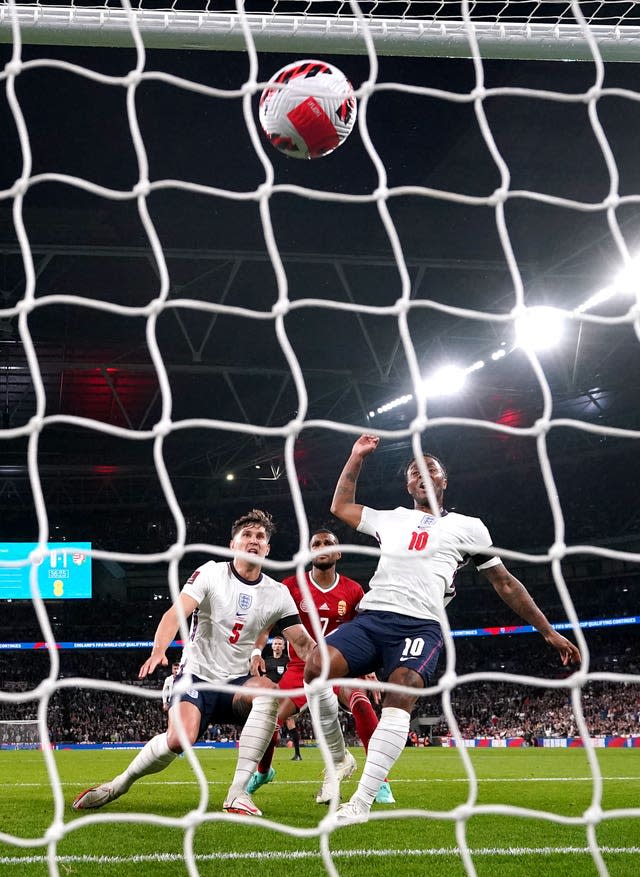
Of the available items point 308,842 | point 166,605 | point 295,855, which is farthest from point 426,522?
point 166,605

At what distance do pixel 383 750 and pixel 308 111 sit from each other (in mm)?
2977

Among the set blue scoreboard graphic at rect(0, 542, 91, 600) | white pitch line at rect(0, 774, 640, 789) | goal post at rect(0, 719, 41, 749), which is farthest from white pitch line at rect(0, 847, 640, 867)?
goal post at rect(0, 719, 41, 749)

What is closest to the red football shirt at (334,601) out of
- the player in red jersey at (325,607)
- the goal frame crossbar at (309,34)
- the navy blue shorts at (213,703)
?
the player in red jersey at (325,607)

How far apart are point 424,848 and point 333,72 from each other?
343 cm

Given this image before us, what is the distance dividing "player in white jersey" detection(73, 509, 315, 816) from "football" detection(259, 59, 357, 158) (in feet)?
7.35

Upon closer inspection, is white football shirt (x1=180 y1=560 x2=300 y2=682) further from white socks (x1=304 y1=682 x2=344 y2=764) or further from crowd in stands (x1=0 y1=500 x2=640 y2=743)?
crowd in stands (x1=0 y1=500 x2=640 y2=743)

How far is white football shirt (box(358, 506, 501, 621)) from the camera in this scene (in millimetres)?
5000

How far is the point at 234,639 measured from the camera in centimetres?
557

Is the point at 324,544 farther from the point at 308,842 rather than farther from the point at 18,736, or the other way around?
the point at 18,736

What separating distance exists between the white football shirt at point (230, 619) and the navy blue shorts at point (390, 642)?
658mm

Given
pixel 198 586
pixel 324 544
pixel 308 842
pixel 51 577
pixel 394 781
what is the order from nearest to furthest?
pixel 308 842
pixel 198 586
pixel 324 544
pixel 394 781
pixel 51 577

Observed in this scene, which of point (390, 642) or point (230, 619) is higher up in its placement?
point (230, 619)

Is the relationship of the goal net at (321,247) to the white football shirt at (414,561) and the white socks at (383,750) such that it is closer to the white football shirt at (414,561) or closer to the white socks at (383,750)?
the white socks at (383,750)

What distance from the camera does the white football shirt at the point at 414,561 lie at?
16.4 feet
